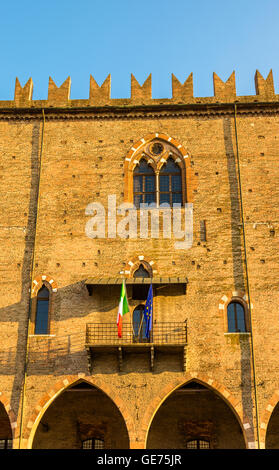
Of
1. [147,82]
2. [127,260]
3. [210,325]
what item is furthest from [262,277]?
[147,82]

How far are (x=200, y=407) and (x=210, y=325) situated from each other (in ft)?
12.2

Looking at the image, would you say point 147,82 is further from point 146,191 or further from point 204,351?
point 204,351

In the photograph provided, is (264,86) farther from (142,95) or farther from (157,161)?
(157,161)

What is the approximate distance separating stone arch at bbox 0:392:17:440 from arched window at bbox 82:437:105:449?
3.75m

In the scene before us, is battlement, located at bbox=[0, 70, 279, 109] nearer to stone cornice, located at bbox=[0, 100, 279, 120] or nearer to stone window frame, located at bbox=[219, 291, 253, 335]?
stone cornice, located at bbox=[0, 100, 279, 120]

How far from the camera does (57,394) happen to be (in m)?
21.4

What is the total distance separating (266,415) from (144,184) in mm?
10130

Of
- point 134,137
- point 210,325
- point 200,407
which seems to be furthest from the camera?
point 134,137

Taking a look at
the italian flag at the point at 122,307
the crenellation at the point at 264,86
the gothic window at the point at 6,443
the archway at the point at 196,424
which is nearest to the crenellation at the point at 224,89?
the crenellation at the point at 264,86

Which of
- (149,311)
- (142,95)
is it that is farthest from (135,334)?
(142,95)

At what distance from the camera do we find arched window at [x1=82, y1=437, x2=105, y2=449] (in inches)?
930

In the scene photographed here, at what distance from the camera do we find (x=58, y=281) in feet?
75.3

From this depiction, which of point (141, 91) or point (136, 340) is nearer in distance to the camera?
point (136, 340)

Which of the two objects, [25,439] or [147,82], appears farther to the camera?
[147,82]
